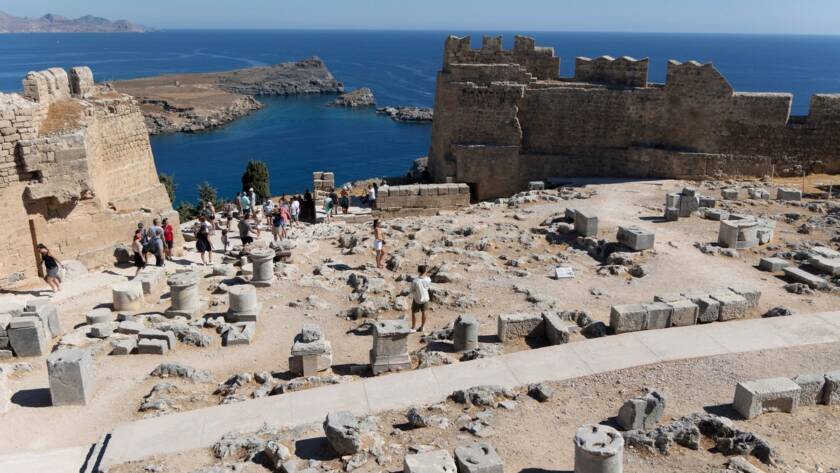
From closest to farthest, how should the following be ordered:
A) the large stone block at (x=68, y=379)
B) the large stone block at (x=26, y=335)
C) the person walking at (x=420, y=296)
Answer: the large stone block at (x=68, y=379)
the large stone block at (x=26, y=335)
the person walking at (x=420, y=296)

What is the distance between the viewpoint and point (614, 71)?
23.8 m

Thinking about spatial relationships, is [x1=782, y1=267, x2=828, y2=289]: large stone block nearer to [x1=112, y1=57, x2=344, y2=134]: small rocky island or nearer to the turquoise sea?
the turquoise sea

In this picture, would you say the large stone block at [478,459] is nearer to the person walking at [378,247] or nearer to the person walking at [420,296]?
the person walking at [420,296]

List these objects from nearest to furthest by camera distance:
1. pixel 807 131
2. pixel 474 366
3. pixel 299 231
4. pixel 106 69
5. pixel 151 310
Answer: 1. pixel 474 366
2. pixel 151 310
3. pixel 299 231
4. pixel 807 131
5. pixel 106 69

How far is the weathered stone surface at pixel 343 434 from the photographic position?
755 cm

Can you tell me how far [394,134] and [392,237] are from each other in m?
53.5

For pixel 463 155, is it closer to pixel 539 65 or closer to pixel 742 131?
pixel 539 65

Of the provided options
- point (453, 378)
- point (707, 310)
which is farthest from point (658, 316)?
point (453, 378)

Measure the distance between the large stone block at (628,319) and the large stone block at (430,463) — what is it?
4840 mm

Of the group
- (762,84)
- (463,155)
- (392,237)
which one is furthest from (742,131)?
(762,84)

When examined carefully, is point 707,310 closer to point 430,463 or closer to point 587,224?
point 587,224

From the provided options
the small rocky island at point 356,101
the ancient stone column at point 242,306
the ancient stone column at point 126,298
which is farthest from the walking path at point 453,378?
the small rocky island at point 356,101

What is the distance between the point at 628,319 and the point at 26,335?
389 inches

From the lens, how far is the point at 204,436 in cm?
820
